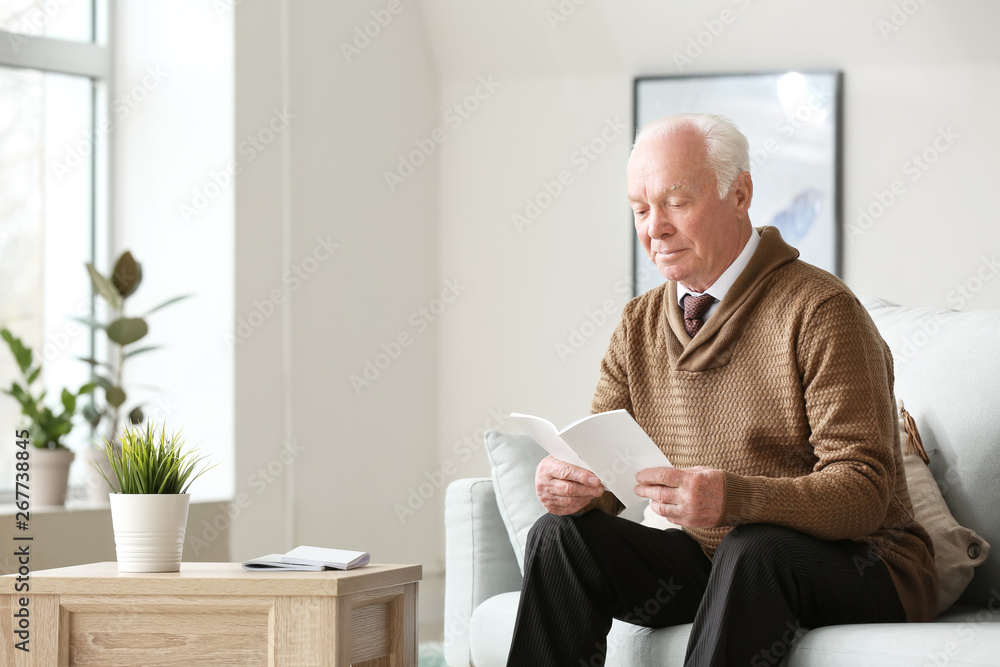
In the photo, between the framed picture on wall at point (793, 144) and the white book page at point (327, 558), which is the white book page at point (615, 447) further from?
the framed picture on wall at point (793, 144)

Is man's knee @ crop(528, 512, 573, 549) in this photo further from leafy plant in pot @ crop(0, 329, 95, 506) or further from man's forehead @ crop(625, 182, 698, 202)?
leafy plant in pot @ crop(0, 329, 95, 506)

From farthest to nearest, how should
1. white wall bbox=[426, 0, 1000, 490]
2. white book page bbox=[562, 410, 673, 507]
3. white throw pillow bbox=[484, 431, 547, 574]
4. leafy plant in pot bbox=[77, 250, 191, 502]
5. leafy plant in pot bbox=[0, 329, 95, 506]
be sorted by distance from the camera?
white wall bbox=[426, 0, 1000, 490], leafy plant in pot bbox=[77, 250, 191, 502], leafy plant in pot bbox=[0, 329, 95, 506], white throw pillow bbox=[484, 431, 547, 574], white book page bbox=[562, 410, 673, 507]

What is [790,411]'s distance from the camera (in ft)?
5.16

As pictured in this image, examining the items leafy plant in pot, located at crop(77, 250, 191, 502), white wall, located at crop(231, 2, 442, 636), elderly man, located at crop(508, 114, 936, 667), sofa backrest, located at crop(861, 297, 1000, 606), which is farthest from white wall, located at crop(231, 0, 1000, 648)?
elderly man, located at crop(508, 114, 936, 667)

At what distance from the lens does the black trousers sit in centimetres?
137

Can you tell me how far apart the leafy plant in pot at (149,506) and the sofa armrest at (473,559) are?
0.62 m

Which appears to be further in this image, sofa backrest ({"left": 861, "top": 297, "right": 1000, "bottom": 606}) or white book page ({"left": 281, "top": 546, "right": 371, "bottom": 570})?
sofa backrest ({"left": 861, "top": 297, "right": 1000, "bottom": 606})

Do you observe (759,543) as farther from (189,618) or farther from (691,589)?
(189,618)

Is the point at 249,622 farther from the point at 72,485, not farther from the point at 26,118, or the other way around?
the point at 26,118

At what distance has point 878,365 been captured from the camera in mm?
1544

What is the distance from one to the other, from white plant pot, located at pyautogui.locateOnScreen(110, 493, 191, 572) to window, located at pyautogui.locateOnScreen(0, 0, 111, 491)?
72.4 inches

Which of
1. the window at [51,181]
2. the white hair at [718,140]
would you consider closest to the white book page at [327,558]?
the white hair at [718,140]

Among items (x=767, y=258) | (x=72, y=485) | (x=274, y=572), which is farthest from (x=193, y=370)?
(x=767, y=258)

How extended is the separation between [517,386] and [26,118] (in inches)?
71.6
